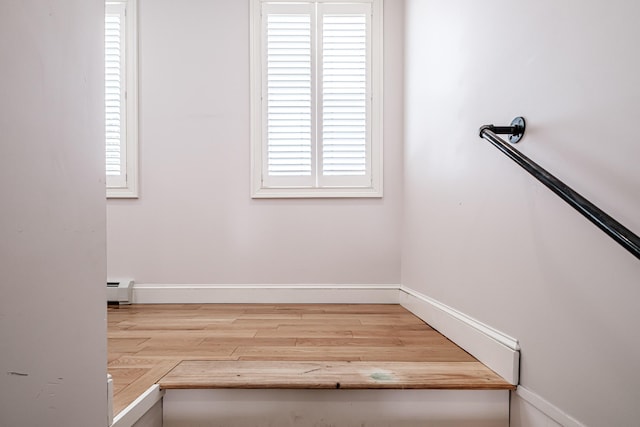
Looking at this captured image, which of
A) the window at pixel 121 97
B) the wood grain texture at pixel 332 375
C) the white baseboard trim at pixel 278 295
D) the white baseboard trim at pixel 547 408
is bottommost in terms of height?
the white baseboard trim at pixel 278 295

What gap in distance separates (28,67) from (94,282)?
425 millimetres

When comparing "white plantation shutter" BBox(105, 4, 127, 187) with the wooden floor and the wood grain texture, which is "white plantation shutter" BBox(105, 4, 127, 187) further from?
the wood grain texture

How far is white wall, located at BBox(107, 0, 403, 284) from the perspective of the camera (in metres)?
2.58

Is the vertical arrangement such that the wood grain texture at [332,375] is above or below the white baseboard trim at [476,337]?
below

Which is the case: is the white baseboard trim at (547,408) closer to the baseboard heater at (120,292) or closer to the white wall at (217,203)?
the white wall at (217,203)

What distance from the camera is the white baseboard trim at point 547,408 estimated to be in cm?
94

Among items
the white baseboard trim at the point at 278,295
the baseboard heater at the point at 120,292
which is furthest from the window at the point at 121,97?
the white baseboard trim at the point at 278,295

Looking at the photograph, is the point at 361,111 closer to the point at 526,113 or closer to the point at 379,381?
the point at 526,113

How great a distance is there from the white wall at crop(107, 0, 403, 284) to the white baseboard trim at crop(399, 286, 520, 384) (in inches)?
25.5

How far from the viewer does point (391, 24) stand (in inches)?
102

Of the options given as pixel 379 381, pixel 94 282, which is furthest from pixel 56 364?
pixel 379 381

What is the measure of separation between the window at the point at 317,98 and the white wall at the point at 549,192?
822 millimetres

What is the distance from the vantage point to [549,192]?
40.9 inches

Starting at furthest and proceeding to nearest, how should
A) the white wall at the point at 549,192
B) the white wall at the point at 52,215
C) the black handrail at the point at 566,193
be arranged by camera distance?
1. the white wall at the point at 549,192
2. the black handrail at the point at 566,193
3. the white wall at the point at 52,215
